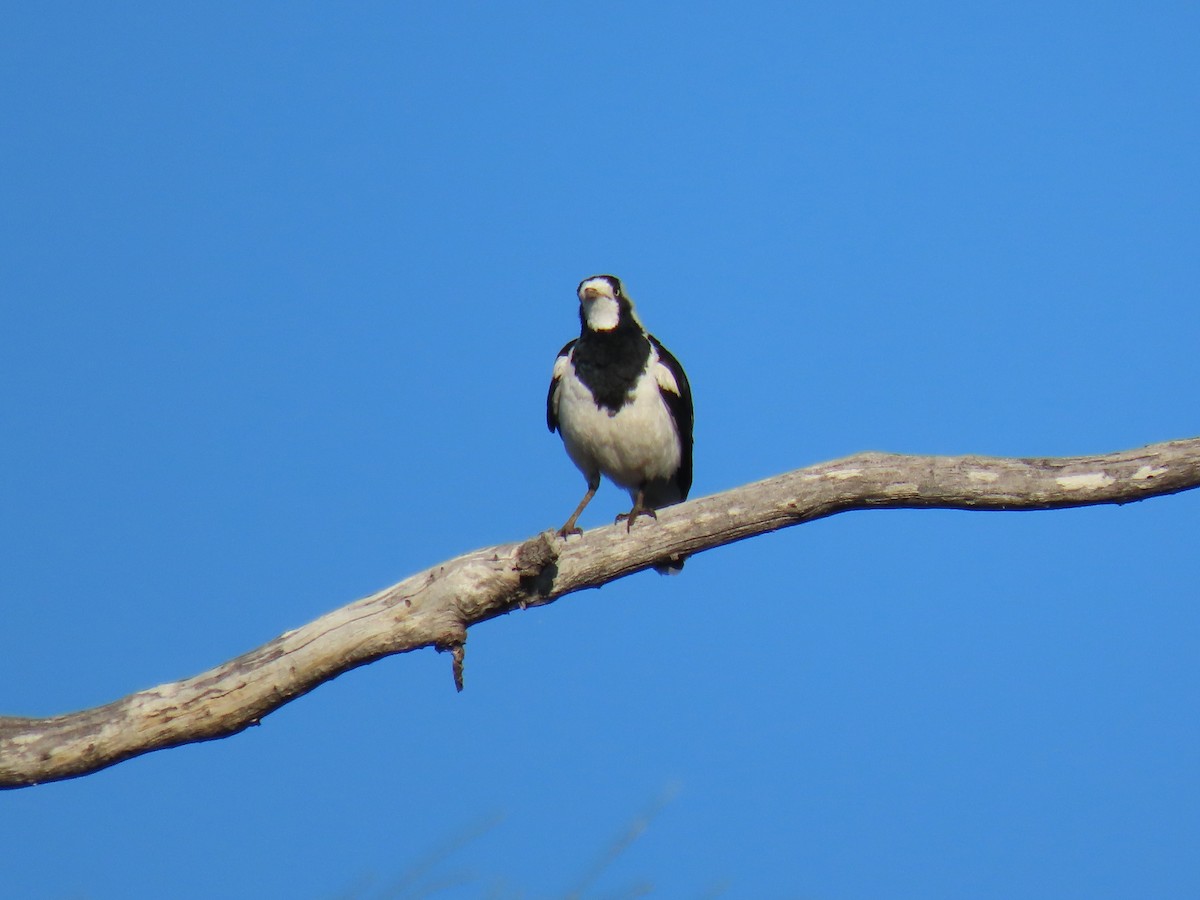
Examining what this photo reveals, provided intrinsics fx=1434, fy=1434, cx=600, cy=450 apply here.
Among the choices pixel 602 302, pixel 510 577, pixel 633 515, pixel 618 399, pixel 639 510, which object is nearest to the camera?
pixel 510 577

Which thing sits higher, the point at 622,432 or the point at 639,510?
the point at 622,432

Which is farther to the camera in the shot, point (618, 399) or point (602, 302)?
point (602, 302)

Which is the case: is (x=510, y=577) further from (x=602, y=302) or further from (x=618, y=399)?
(x=602, y=302)

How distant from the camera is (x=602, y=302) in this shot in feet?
25.5

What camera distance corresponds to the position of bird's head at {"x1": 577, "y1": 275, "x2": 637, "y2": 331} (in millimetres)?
7712

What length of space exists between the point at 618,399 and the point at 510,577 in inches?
99.0

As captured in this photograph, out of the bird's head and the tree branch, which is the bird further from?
the tree branch

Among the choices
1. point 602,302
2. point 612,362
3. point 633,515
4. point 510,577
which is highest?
point 602,302

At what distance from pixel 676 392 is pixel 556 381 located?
682mm

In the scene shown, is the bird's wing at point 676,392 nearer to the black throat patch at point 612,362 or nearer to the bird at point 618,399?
the bird at point 618,399

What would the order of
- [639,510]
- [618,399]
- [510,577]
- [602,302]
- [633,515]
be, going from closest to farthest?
[510,577] → [633,515] → [639,510] → [618,399] → [602,302]

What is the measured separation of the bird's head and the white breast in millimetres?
296

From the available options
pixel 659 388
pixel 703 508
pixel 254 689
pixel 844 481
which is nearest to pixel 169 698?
pixel 254 689

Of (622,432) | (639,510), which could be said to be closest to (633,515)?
(639,510)
